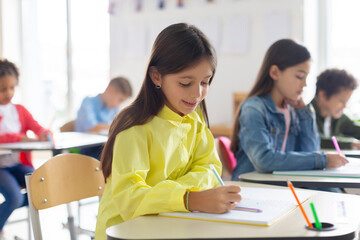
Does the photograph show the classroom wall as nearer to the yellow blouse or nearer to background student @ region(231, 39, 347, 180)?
background student @ region(231, 39, 347, 180)

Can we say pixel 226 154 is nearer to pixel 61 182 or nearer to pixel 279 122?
pixel 279 122

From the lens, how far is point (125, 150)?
1.22m

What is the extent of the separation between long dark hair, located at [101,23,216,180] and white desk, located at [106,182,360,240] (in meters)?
0.27

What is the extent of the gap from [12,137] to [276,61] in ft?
5.78

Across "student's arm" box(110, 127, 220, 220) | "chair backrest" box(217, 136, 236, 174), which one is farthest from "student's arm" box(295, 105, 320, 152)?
"student's arm" box(110, 127, 220, 220)

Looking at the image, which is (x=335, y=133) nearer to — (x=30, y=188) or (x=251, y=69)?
(x=251, y=69)

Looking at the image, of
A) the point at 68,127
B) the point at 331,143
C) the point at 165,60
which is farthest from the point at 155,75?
the point at 68,127

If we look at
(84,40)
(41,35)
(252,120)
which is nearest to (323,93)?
(252,120)

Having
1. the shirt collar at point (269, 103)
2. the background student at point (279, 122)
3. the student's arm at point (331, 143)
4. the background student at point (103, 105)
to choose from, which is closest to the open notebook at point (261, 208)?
the background student at point (279, 122)

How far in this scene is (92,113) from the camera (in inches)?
153

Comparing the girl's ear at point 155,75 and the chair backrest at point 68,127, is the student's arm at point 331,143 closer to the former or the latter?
the girl's ear at point 155,75

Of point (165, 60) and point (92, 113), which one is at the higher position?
point (165, 60)

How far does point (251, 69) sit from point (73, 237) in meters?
2.51

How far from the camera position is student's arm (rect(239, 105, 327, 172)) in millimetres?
1824
